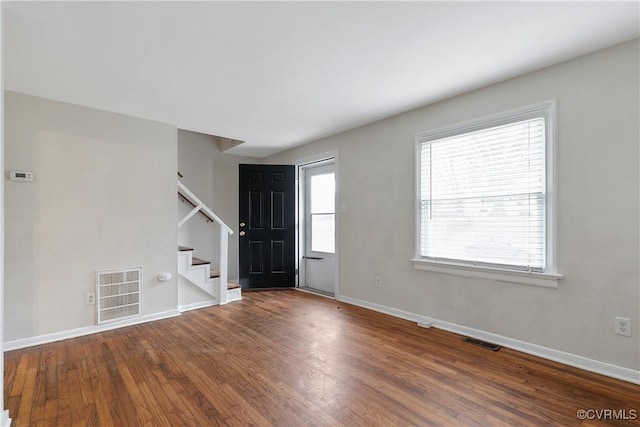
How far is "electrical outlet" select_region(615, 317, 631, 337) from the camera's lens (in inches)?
87.4

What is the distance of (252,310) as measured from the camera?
4.05 meters

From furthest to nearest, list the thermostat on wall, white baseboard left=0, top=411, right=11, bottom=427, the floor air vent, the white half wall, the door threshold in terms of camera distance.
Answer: the white half wall → the door threshold → the thermostat on wall → the floor air vent → white baseboard left=0, top=411, right=11, bottom=427

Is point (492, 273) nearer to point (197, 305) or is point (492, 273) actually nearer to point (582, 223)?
point (582, 223)

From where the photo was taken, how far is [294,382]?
7.34 ft

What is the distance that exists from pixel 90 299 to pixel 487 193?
13.7 ft

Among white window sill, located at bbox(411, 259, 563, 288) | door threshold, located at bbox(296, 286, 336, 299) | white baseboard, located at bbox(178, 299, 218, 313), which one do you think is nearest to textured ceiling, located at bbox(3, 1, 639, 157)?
white window sill, located at bbox(411, 259, 563, 288)

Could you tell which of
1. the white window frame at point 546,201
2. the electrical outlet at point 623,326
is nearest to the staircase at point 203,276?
the white window frame at point 546,201

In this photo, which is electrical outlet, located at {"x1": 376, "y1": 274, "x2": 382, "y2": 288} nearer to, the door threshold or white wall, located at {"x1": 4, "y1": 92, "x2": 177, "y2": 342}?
the door threshold

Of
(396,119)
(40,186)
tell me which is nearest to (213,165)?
(40,186)

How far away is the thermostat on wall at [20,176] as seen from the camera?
288cm

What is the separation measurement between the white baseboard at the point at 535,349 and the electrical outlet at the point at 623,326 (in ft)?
0.82

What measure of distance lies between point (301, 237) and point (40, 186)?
11.4 ft

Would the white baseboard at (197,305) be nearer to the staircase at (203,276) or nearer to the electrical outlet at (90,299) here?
the staircase at (203,276)

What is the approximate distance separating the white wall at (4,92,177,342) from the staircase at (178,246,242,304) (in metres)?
0.21
